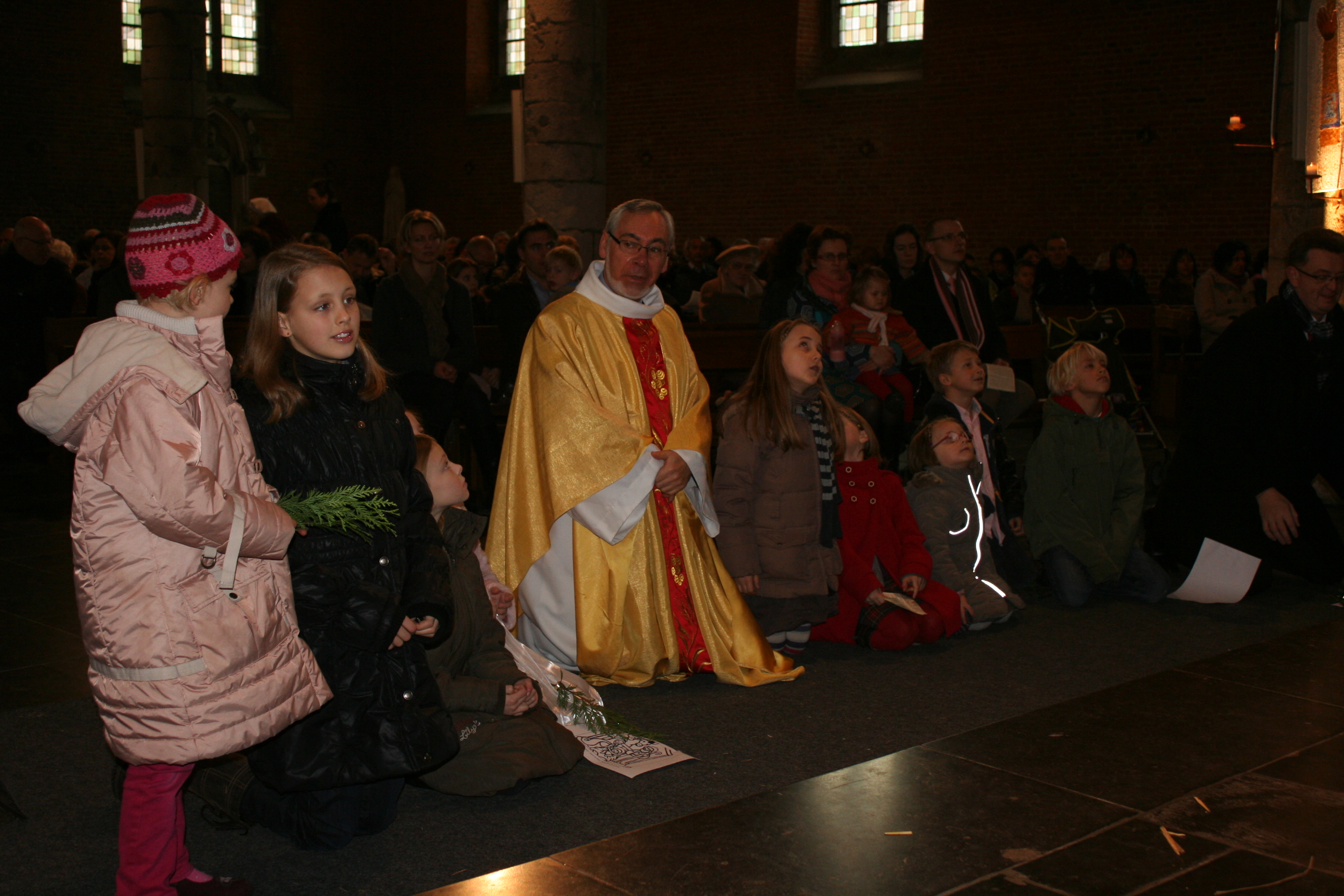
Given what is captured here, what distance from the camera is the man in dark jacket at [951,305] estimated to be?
6969 mm

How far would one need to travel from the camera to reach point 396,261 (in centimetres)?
1127

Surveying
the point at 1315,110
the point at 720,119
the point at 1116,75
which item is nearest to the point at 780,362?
the point at 1315,110

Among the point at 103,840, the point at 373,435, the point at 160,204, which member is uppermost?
the point at 160,204

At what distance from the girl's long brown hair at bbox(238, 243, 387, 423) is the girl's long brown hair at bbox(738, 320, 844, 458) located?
6.63ft

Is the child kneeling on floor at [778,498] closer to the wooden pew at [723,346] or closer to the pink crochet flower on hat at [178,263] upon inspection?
the pink crochet flower on hat at [178,263]

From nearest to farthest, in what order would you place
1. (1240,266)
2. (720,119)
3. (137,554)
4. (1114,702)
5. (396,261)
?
1. (137,554)
2. (1114,702)
3. (1240,266)
4. (396,261)
5. (720,119)

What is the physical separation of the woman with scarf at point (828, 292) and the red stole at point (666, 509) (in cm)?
178

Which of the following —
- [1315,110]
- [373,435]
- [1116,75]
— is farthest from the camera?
[1116,75]

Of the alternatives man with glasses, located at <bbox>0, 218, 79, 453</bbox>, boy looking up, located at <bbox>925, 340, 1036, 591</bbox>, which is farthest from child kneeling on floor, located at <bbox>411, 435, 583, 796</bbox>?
man with glasses, located at <bbox>0, 218, 79, 453</bbox>

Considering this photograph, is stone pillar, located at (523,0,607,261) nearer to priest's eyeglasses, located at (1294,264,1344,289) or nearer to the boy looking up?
the boy looking up

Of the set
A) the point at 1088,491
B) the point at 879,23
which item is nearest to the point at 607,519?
the point at 1088,491

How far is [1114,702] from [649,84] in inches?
600

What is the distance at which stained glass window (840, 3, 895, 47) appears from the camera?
16.2m

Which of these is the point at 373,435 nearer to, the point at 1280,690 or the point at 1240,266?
the point at 1280,690
